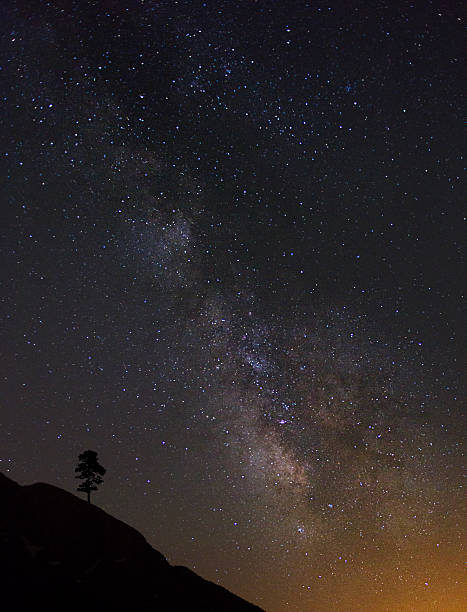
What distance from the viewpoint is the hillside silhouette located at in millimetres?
39938

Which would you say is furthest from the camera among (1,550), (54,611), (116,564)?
(116,564)

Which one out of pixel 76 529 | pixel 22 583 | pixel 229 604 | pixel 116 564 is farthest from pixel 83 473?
pixel 229 604

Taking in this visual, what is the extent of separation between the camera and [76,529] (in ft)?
165

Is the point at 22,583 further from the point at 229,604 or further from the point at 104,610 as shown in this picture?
the point at 229,604

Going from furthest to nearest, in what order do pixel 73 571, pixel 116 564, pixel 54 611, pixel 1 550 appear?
pixel 116 564 → pixel 73 571 → pixel 1 550 → pixel 54 611

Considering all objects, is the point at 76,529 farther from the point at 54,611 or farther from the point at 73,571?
the point at 54,611

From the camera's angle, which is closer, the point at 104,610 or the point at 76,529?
the point at 104,610

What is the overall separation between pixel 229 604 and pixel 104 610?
1635 centimetres

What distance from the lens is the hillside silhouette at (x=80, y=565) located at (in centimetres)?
3994

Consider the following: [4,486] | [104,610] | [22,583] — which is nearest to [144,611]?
[104,610]

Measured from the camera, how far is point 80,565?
45656mm

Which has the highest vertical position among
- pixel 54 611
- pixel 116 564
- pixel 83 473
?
pixel 83 473

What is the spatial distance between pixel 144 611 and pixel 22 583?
11065mm

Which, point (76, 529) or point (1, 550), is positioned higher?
point (76, 529)
